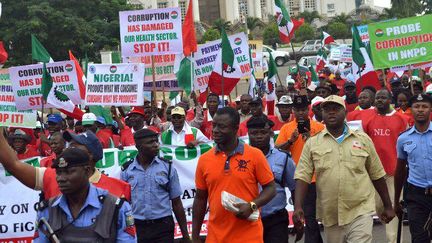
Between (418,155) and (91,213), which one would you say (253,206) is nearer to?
(91,213)

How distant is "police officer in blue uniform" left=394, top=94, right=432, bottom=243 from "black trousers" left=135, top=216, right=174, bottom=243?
1.94 m

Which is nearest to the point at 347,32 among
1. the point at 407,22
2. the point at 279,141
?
A: the point at 407,22

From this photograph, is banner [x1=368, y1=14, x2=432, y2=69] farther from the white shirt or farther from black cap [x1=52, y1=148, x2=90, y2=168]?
black cap [x1=52, y1=148, x2=90, y2=168]

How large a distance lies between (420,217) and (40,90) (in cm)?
638

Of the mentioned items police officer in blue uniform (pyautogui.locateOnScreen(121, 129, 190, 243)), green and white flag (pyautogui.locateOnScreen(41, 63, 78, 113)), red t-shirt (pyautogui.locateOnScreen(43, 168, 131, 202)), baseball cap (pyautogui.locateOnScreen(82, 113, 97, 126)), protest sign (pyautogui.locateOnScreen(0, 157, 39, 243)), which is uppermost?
green and white flag (pyautogui.locateOnScreen(41, 63, 78, 113))

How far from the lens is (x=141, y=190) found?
7.02 metres

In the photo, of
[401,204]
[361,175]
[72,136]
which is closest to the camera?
[72,136]

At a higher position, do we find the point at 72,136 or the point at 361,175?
the point at 72,136

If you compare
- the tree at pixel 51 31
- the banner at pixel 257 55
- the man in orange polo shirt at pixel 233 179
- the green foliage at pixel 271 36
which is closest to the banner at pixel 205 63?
the banner at pixel 257 55

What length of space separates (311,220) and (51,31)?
30.7m

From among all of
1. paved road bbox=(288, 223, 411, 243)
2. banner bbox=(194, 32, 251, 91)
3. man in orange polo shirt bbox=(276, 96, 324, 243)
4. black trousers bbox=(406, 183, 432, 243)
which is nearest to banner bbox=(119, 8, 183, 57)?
banner bbox=(194, 32, 251, 91)

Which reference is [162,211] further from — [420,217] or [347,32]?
[347,32]

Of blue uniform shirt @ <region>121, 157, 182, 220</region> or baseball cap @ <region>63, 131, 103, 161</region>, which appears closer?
baseball cap @ <region>63, 131, 103, 161</region>

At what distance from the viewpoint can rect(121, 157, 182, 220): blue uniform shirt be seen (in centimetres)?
698
